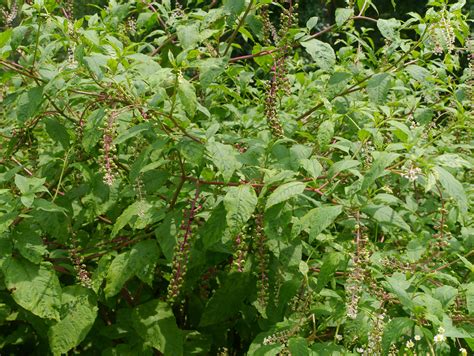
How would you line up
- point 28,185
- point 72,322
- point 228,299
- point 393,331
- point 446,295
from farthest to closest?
point 228,299 < point 72,322 < point 28,185 < point 446,295 < point 393,331

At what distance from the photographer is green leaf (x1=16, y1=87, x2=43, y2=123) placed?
255 cm

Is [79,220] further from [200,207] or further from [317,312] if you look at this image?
[317,312]

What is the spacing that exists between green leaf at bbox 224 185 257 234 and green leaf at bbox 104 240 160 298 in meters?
0.56

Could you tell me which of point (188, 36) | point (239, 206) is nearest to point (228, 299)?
point (239, 206)

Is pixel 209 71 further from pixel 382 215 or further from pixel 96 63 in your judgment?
pixel 382 215

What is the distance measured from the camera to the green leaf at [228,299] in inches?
108

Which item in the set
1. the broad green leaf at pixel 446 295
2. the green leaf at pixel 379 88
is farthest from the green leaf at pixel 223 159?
the broad green leaf at pixel 446 295

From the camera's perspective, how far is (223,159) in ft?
7.55

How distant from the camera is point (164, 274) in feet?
10.1

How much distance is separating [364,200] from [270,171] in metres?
0.41

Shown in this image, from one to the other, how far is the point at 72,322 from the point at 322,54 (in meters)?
1.57

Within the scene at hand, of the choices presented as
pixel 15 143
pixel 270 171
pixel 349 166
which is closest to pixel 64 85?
pixel 15 143

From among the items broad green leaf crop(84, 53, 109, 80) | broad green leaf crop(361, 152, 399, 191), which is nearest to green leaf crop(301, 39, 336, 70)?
broad green leaf crop(361, 152, 399, 191)

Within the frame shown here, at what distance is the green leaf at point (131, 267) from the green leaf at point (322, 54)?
1.06 metres
